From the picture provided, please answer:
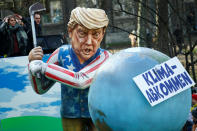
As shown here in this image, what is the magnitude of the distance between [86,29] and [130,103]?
3.28 feet

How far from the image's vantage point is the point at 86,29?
3332 millimetres

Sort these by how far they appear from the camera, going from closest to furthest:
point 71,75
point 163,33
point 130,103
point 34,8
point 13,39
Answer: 1. point 130,103
2. point 71,75
3. point 34,8
4. point 163,33
5. point 13,39

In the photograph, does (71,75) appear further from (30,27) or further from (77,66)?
(30,27)

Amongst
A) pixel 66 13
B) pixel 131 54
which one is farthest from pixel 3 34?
pixel 131 54

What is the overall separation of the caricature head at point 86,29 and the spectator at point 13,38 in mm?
3796

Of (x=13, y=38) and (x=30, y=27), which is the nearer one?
(x=13, y=38)

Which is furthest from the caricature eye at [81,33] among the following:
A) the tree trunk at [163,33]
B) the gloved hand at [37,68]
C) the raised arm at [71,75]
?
the tree trunk at [163,33]

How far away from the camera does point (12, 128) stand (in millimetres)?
5418

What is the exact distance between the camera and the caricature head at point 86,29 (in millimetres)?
3302

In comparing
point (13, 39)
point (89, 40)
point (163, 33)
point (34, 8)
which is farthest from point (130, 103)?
point (13, 39)

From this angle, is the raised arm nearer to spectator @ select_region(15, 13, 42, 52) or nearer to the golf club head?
the golf club head

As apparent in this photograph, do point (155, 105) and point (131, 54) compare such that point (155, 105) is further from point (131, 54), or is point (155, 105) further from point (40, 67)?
point (40, 67)

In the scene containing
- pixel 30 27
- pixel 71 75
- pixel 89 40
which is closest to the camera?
pixel 71 75

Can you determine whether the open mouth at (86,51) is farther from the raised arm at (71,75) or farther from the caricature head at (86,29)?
the raised arm at (71,75)
